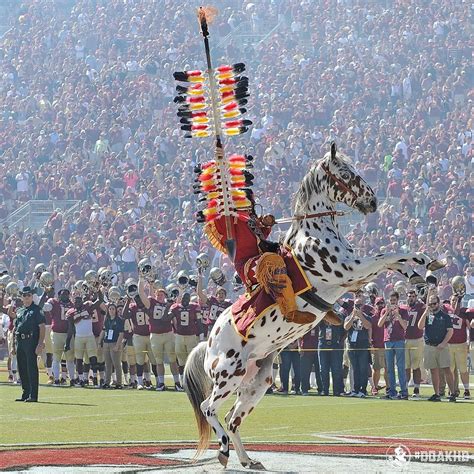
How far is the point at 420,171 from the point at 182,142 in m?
8.64

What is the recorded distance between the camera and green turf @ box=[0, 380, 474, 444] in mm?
14773

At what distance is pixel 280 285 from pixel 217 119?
1.84 meters

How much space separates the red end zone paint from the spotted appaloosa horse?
1.94 ft

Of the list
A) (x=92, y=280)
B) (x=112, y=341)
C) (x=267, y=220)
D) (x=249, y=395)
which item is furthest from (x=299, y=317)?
(x=92, y=280)

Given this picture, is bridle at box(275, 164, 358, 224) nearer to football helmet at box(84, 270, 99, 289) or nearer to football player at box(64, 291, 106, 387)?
football player at box(64, 291, 106, 387)

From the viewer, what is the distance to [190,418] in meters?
17.1

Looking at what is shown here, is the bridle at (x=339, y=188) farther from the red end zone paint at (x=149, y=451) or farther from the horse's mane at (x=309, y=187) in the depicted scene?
the red end zone paint at (x=149, y=451)

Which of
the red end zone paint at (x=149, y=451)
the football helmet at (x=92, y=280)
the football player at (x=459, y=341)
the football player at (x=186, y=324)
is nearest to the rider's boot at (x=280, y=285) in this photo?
the red end zone paint at (x=149, y=451)

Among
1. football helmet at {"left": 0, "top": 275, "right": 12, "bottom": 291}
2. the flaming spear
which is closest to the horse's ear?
the flaming spear

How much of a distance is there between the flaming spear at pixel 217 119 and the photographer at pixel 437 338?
31.7 ft

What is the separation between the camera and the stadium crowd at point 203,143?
34.5 m

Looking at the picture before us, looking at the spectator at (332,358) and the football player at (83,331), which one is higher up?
Answer: the football player at (83,331)

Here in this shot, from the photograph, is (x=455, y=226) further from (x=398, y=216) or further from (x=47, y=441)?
(x=47, y=441)

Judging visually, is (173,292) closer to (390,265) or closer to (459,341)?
(459,341)
